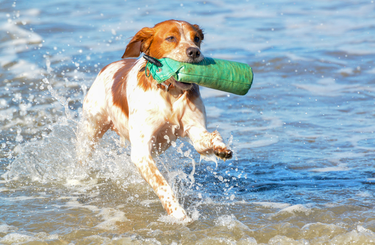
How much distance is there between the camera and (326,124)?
7.33 meters

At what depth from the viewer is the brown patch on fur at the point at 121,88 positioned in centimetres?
487

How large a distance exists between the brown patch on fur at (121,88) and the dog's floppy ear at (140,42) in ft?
1.47

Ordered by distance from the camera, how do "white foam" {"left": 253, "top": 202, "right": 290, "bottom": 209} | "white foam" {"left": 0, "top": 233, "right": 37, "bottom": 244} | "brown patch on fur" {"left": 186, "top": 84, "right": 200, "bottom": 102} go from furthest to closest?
"white foam" {"left": 253, "top": 202, "right": 290, "bottom": 209}, "brown patch on fur" {"left": 186, "top": 84, "right": 200, "bottom": 102}, "white foam" {"left": 0, "top": 233, "right": 37, "bottom": 244}

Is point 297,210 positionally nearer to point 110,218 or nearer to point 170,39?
point 110,218

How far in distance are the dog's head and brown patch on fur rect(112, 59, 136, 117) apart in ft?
1.65

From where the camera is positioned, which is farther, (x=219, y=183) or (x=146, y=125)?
A: (x=219, y=183)

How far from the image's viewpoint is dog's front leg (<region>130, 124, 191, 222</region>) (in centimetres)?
419

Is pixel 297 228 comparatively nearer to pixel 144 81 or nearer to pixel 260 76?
pixel 144 81

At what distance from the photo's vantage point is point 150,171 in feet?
14.2

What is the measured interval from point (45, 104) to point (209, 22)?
24.5 feet

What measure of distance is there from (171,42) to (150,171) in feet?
3.78

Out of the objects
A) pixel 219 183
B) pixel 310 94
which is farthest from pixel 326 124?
pixel 219 183

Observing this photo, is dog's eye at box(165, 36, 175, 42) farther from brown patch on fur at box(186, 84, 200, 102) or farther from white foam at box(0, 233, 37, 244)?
white foam at box(0, 233, 37, 244)

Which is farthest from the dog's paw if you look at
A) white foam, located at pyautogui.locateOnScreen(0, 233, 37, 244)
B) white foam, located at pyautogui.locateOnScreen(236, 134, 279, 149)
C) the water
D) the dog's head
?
white foam, located at pyautogui.locateOnScreen(236, 134, 279, 149)
